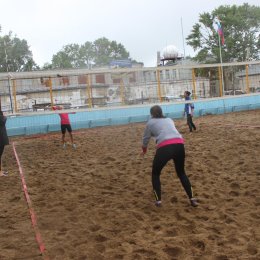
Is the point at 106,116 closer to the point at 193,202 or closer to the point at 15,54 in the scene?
the point at 193,202

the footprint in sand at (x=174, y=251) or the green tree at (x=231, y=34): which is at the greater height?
the green tree at (x=231, y=34)

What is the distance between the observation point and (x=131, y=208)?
530 centimetres

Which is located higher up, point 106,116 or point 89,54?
point 89,54

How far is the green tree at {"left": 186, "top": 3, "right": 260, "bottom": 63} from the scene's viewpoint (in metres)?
43.6

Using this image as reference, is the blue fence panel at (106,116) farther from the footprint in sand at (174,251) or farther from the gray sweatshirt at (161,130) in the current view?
the footprint in sand at (174,251)

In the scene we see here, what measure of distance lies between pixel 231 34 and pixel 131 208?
42.9 m

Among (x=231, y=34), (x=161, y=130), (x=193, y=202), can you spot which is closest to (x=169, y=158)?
(x=161, y=130)

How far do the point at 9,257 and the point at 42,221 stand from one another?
100 cm

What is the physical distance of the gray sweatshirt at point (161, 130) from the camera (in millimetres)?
5042

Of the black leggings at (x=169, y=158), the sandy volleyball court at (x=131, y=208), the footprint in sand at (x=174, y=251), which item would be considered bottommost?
the footprint in sand at (x=174, y=251)

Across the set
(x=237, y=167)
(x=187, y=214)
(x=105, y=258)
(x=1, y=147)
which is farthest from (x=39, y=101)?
(x=105, y=258)

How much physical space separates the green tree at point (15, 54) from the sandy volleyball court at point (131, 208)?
5168 cm

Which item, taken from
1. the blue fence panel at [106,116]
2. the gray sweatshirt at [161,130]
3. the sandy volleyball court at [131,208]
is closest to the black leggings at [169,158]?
the gray sweatshirt at [161,130]

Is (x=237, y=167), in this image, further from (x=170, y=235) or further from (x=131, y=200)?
(x=170, y=235)
